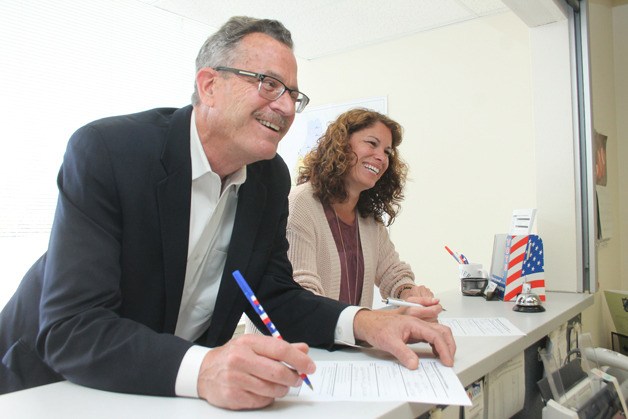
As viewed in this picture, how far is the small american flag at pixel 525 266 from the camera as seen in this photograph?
1728 millimetres

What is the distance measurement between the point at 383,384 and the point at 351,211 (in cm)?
115

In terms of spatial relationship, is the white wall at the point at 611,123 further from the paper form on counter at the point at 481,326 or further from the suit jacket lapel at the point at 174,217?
the suit jacket lapel at the point at 174,217

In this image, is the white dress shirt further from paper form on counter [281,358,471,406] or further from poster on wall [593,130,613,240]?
poster on wall [593,130,613,240]

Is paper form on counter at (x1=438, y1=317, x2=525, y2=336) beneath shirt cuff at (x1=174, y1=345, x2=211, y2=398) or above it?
beneath

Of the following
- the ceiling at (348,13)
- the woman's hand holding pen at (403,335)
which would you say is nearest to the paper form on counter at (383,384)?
the woman's hand holding pen at (403,335)

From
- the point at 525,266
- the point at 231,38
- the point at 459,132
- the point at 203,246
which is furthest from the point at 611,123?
the point at 203,246

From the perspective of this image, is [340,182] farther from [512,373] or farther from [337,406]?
[337,406]

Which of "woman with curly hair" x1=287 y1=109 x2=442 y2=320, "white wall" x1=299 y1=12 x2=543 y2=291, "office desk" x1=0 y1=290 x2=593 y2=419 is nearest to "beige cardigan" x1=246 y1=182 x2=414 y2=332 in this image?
"woman with curly hair" x1=287 y1=109 x2=442 y2=320

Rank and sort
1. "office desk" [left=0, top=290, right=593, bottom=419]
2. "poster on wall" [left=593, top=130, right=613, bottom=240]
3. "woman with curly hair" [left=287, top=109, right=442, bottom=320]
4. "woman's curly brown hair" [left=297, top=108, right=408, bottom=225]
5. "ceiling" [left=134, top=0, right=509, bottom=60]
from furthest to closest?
"ceiling" [left=134, top=0, right=509, bottom=60]
"poster on wall" [left=593, top=130, right=613, bottom=240]
"woman's curly brown hair" [left=297, top=108, right=408, bottom=225]
"woman with curly hair" [left=287, top=109, right=442, bottom=320]
"office desk" [left=0, top=290, right=593, bottom=419]

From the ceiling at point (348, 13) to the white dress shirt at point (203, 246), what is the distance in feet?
6.16

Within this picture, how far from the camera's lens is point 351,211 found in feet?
6.20

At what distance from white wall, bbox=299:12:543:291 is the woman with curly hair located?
3.06ft

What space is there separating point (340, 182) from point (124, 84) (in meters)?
1.54

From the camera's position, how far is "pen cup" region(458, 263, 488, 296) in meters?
1.88
